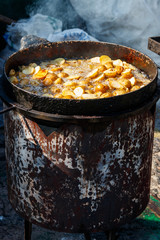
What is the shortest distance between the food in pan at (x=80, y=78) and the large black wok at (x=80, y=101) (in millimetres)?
69

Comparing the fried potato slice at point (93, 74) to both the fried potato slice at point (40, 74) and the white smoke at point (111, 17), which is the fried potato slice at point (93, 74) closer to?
the fried potato slice at point (40, 74)

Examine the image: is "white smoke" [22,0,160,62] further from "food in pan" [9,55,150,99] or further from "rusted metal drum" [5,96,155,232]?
"rusted metal drum" [5,96,155,232]

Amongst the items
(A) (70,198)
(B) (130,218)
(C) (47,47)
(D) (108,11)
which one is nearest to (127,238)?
(B) (130,218)

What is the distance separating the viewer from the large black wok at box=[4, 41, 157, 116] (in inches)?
78.0

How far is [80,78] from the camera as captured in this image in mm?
2549

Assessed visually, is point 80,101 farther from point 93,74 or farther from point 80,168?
point 93,74

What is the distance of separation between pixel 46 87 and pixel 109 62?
1.92ft

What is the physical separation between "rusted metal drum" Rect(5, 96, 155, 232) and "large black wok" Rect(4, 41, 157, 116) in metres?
0.07

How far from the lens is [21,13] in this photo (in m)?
6.14

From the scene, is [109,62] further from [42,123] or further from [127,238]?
[127,238]

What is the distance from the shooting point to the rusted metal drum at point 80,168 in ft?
6.78

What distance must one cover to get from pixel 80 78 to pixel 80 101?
63cm

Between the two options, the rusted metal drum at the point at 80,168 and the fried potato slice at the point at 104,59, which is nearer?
the rusted metal drum at the point at 80,168

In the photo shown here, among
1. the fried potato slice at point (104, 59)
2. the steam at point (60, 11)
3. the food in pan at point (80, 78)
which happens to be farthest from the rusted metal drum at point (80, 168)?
the steam at point (60, 11)
